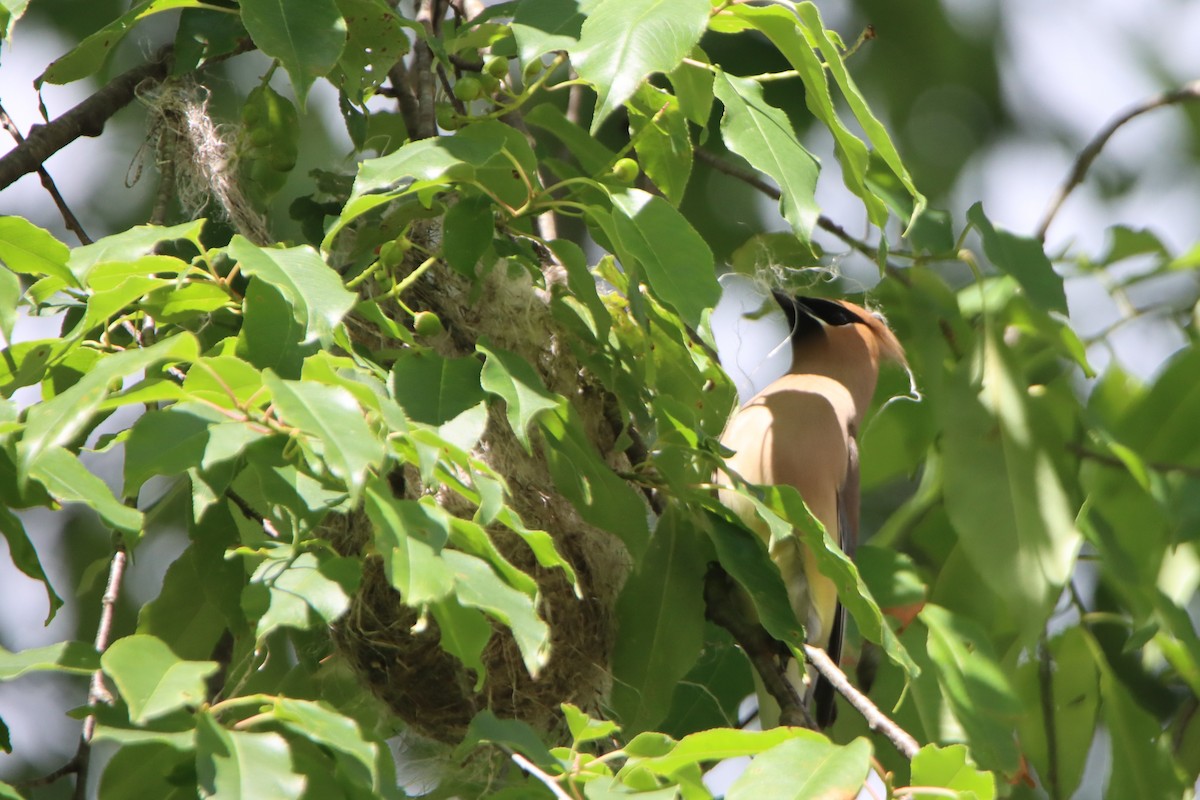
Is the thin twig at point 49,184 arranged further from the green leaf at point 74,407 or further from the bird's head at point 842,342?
the bird's head at point 842,342

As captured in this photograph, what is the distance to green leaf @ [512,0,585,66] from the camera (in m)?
1.53

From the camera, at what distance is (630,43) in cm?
145

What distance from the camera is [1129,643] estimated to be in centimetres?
227

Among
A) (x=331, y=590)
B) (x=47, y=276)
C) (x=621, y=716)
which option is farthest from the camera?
(x=621, y=716)

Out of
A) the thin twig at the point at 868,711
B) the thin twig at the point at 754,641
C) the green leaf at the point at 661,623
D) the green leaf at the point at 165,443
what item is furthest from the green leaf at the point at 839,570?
the green leaf at the point at 165,443

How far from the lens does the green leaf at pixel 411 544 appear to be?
1.18 metres

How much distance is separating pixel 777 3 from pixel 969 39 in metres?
2.67

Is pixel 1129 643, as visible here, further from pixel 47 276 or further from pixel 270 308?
pixel 47 276

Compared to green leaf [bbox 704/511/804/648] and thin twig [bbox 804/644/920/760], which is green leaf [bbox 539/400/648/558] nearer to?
green leaf [bbox 704/511/804/648]

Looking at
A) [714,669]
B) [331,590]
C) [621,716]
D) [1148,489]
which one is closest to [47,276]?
[331,590]

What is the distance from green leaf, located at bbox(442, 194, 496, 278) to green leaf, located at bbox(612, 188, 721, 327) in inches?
9.7

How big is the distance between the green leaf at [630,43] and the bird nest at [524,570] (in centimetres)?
64

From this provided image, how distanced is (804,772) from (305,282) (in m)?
0.68

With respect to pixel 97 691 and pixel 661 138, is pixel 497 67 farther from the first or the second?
pixel 97 691
